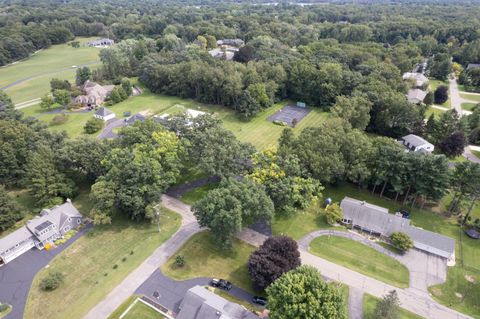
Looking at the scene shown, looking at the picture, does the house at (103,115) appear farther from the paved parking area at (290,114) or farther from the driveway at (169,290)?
the driveway at (169,290)

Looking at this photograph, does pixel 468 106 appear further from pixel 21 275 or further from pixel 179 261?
pixel 21 275

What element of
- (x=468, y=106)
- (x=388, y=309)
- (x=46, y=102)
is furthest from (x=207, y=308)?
(x=468, y=106)

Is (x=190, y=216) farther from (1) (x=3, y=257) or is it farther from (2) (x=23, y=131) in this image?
(2) (x=23, y=131)

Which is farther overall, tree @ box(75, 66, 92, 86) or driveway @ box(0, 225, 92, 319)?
tree @ box(75, 66, 92, 86)

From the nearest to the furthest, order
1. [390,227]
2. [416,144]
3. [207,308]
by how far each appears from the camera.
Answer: [207,308] < [390,227] < [416,144]

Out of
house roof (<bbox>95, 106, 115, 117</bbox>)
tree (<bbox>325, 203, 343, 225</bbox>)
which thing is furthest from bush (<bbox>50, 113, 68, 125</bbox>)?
tree (<bbox>325, 203, 343, 225</bbox>)

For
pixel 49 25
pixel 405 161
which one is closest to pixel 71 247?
pixel 405 161

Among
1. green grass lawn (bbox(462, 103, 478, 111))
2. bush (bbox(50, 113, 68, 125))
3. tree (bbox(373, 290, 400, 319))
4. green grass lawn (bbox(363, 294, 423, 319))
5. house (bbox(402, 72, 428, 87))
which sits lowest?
green grass lawn (bbox(363, 294, 423, 319))

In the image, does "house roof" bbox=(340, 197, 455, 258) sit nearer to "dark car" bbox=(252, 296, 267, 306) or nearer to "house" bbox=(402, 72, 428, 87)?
"dark car" bbox=(252, 296, 267, 306)
